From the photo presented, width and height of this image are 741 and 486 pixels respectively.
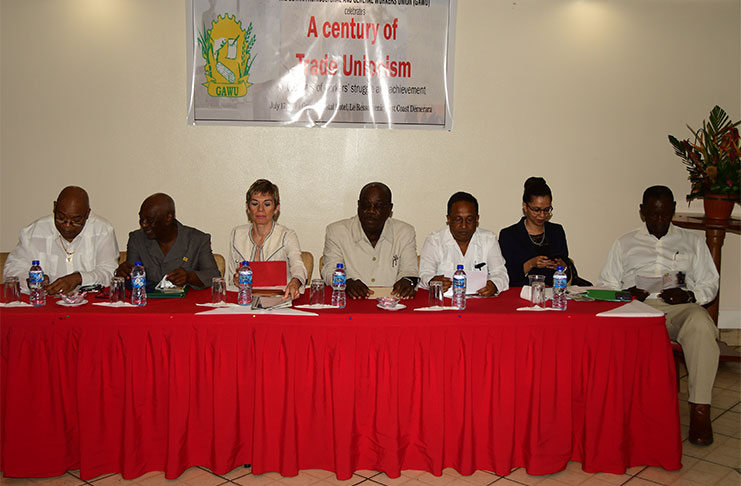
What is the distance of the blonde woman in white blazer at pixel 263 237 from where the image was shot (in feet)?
12.9

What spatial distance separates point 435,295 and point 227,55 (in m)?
2.88

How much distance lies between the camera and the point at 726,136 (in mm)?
4848

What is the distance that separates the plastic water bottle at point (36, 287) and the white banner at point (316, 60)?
2.23 metres

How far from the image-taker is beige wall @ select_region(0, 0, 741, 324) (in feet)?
16.8

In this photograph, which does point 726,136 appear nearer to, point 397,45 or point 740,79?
Answer: point 740,79

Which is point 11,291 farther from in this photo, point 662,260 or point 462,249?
point 662,260

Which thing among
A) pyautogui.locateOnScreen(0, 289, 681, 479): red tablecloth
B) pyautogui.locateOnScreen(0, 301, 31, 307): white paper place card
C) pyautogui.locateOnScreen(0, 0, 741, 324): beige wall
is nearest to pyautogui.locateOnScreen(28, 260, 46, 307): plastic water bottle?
pyautogui.locateOnScreen(0, 301, 31, 307): white paper place card

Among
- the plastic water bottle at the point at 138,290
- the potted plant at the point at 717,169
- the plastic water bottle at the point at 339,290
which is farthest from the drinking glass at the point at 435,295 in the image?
the potted plant at the point at 717,169

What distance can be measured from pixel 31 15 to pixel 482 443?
469cm

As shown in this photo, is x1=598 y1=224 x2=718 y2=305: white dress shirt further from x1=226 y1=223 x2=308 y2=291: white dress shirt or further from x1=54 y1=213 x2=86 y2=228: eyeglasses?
x1=54 y1=213 x2=86 y2=228: eyeglasses

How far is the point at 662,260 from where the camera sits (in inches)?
168

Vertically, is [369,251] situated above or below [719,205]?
below

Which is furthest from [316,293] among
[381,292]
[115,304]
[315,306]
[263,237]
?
[115,304]

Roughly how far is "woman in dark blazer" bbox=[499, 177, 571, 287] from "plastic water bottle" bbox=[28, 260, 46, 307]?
2795 millimetres
